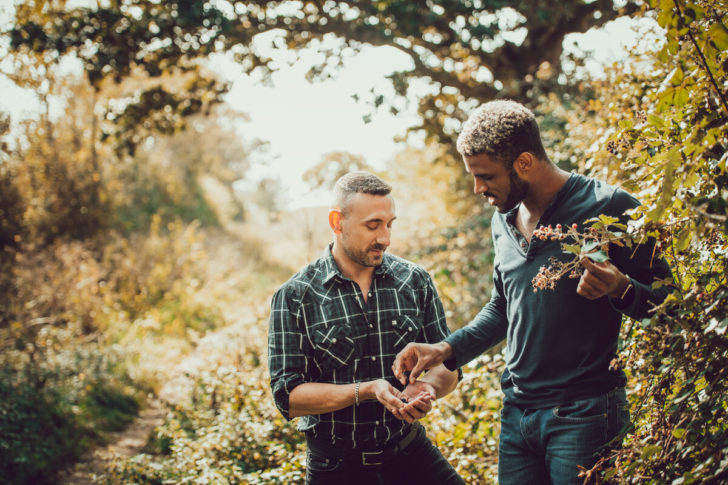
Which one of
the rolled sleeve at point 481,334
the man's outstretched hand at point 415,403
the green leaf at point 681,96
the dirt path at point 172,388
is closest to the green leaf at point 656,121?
the green leaf at point 681,96

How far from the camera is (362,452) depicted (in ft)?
8.13

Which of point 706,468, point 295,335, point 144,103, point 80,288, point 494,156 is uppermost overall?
point 144,103

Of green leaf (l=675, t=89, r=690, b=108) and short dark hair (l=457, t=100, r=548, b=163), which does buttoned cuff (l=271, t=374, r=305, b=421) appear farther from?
green leaf (l=675, t=89, r=690, b=108)

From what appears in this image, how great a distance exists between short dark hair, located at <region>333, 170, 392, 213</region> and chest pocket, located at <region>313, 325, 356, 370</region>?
627 mm

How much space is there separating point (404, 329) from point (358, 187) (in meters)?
0.76

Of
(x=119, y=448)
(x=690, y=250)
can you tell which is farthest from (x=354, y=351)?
(x=119, y=448)

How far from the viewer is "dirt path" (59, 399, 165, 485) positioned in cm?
545

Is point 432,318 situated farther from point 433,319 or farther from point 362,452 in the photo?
point 362,452

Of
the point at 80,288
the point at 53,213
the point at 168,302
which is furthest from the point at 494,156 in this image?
the point at 53,213

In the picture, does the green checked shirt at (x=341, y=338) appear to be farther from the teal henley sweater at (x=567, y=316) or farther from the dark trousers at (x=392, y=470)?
the teal henley sweater at (x=567, y=316)

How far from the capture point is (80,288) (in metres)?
9.73

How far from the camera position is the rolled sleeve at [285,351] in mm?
2432

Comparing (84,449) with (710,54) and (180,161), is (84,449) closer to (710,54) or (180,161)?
(710,54)

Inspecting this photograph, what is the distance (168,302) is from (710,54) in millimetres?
11972
